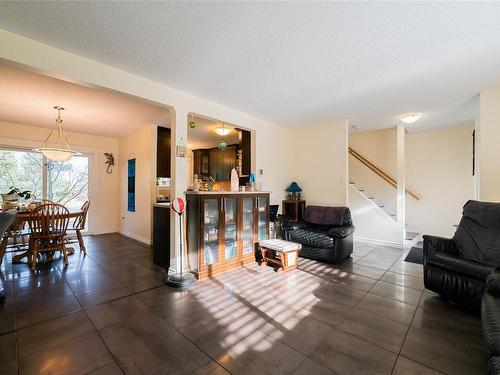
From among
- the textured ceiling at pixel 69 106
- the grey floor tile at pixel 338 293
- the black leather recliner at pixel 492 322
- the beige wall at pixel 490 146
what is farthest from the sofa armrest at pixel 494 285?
the textured ceiling at pixel 69 106

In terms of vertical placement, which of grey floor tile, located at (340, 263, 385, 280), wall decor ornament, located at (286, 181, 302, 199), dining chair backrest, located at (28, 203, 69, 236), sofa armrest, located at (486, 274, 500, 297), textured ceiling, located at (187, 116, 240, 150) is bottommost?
grey floor tile, located at (340, 263, 385, 280)

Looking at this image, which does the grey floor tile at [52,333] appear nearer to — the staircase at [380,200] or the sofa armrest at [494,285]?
the sofa armrest at [494,285]

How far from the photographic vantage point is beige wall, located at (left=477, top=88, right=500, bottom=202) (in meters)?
3.08

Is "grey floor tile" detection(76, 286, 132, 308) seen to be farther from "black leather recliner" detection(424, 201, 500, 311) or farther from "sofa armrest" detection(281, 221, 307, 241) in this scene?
"black leather recliner" detection(424, 201, 500, 311)

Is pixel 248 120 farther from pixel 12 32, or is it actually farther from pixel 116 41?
pixel 12 32

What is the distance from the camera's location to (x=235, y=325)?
A: 6.44 ft

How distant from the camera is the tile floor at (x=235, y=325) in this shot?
153cm

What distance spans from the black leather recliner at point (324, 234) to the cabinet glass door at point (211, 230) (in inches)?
53.6

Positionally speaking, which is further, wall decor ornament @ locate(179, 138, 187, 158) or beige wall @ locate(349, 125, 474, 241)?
beige wall @ locate(349, 125, 474, 241)

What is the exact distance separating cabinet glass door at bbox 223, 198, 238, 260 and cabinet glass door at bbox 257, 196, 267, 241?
0.54m

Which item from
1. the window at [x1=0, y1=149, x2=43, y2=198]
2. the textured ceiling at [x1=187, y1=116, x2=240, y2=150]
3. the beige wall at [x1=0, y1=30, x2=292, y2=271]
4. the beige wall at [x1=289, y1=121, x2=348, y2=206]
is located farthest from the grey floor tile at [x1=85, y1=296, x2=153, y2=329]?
the window at [x1=0, y1=149, x2=43, y2=198]

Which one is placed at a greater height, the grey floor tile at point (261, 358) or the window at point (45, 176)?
the window at point (45, 176)

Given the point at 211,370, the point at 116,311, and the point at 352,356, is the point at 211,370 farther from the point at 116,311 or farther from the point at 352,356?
the point at 116,311

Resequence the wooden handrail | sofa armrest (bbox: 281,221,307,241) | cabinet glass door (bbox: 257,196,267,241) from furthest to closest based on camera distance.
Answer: the wooden handrail, sofa armrest (bbox: 281,221,307,241), cabinet glass door (bbox: 257,196,267,241)
